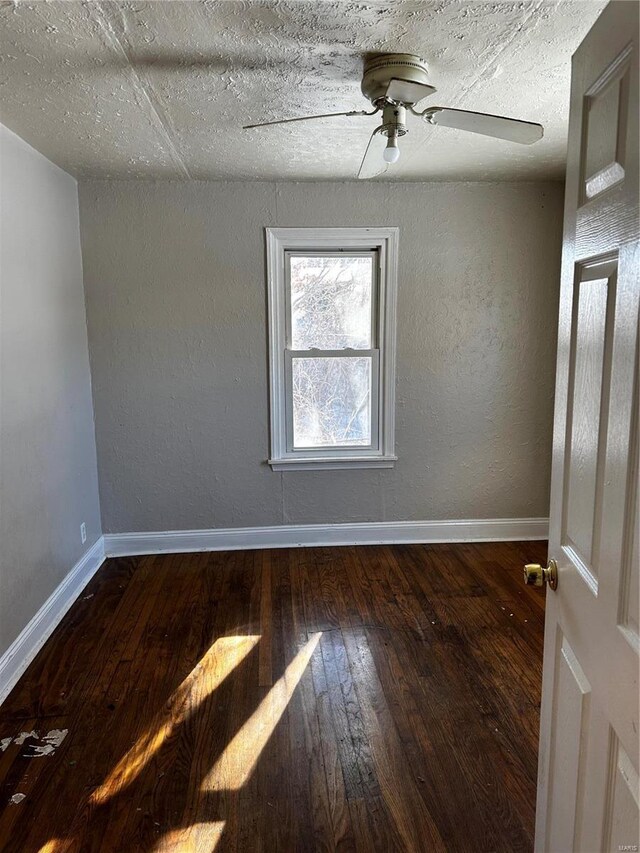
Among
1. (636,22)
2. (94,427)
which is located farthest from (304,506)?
(636,22)

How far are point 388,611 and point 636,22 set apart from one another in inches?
104

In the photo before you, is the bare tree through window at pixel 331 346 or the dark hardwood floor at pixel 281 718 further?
the bare tree through window at pixel 331 346

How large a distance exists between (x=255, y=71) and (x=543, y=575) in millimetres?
1847

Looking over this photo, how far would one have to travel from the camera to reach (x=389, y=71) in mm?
1824

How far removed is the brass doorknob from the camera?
1246 millimetres

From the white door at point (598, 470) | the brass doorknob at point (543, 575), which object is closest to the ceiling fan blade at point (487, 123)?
the white door at point (598, 470)

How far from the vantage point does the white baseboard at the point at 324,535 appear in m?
3.70

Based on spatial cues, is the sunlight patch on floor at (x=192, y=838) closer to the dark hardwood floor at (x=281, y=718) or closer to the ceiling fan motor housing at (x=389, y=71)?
the dark hardwood floor at (x=281, y=718)

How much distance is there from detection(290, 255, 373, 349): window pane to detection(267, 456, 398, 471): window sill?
75cm

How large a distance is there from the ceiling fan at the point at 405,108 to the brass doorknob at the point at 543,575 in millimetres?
1442

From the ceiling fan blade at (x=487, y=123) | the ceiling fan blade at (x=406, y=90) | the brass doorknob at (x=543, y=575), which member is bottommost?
Result: the brass doorknob at (x=543, y=575)

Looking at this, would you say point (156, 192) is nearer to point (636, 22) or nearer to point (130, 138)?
point (130, 138)

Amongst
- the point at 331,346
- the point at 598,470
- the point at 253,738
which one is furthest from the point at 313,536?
the point at 598,470

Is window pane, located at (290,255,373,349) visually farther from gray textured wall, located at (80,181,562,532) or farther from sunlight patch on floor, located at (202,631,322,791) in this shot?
sunlight patch on floor, located at (202,631,322,791)
